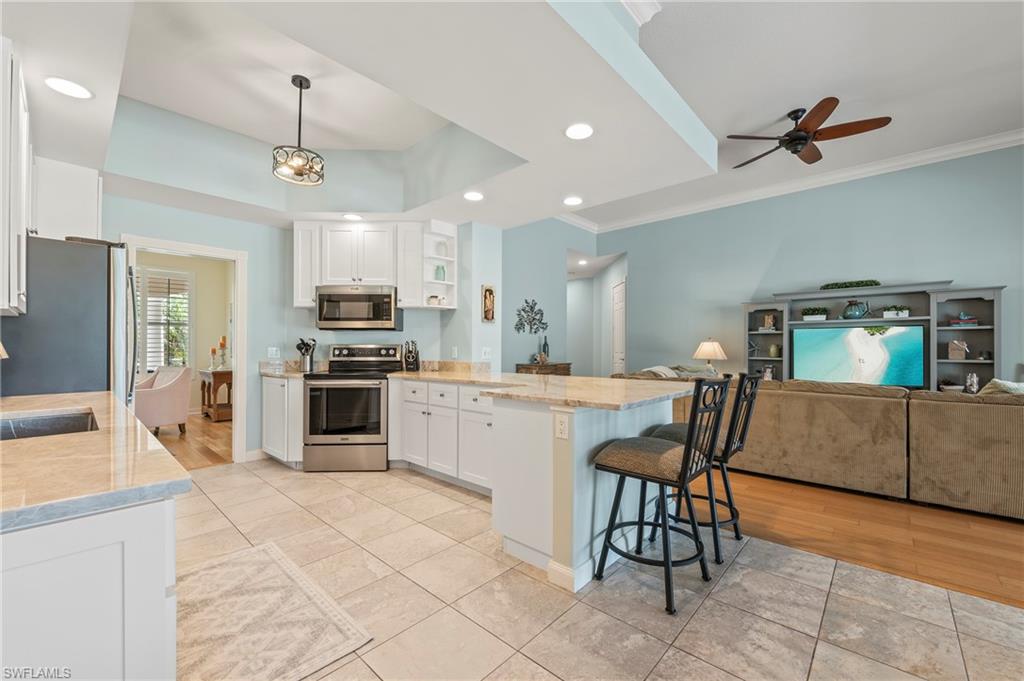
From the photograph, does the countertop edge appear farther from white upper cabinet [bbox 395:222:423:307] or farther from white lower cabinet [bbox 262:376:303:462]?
white upper cabinet [bbox 395:222:423:307]

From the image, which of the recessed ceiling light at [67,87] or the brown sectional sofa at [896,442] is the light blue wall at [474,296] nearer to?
the brown sectional sofa at [896,442]

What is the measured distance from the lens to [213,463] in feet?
13.8

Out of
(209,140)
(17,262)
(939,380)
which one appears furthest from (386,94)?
(939,380)

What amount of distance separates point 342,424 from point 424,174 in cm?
236

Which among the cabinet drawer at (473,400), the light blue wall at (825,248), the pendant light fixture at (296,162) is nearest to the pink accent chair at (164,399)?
the pendant light fixture at (296,162)

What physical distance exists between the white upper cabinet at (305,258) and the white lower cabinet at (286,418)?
80 cm

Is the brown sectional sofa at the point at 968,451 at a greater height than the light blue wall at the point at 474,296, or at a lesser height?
lesser

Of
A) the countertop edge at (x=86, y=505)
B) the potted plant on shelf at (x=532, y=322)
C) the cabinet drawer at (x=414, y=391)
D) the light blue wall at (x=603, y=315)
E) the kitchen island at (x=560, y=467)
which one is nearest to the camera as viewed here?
the countertop edge at (x=86, y=505)

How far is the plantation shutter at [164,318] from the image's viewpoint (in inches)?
253

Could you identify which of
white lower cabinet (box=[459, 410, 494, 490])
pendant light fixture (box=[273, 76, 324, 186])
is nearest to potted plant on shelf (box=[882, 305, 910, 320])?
white lower cabinet (box=[459, 410, 494, 490])

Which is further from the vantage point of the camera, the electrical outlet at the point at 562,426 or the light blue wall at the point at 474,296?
the light blue wall at the point at 474,296

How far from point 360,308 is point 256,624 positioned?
2.94 metres

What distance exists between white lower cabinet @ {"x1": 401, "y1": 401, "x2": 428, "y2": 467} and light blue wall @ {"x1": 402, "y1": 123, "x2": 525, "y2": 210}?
71.4 inches

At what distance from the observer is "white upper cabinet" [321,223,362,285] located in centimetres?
423
